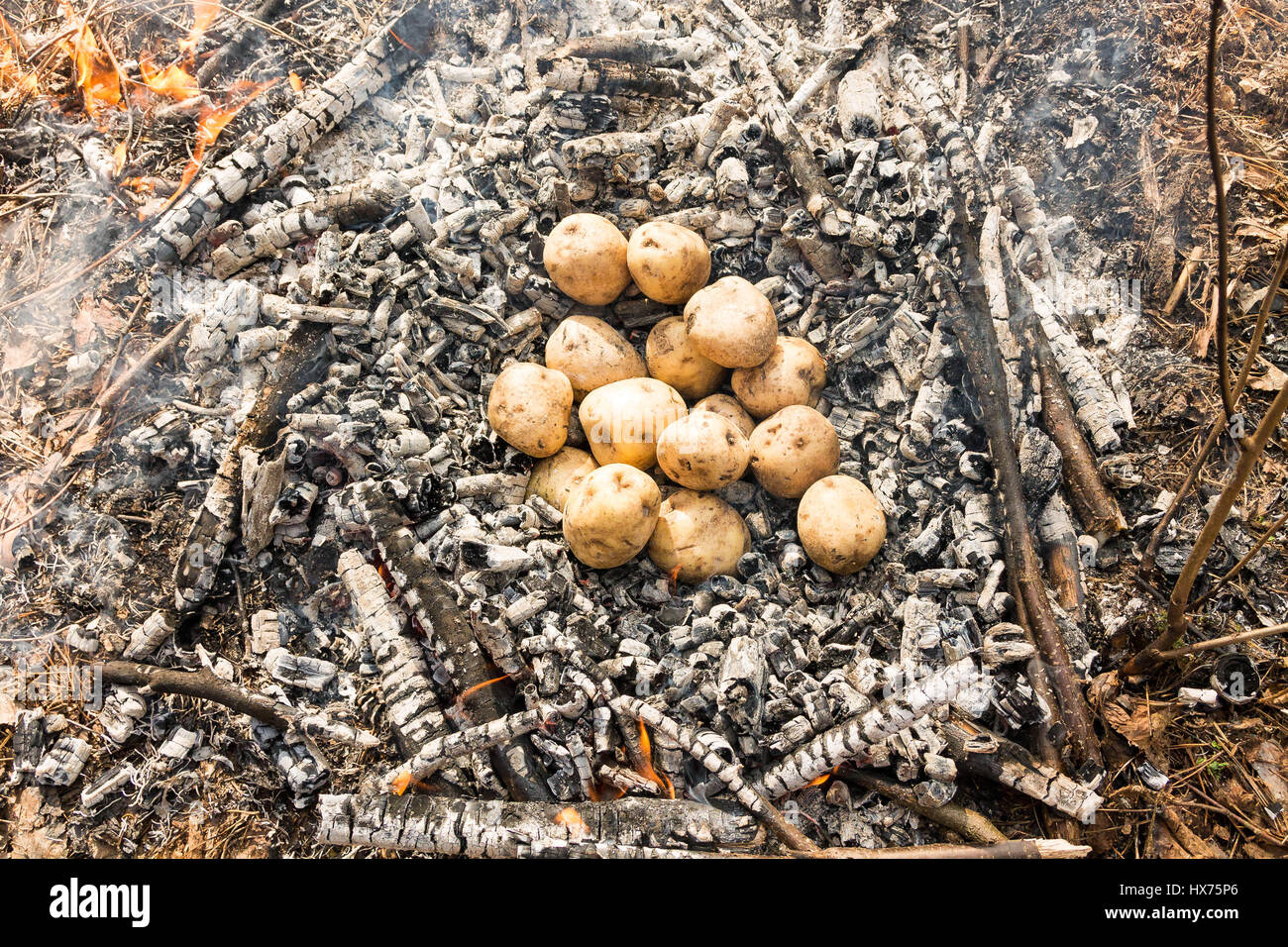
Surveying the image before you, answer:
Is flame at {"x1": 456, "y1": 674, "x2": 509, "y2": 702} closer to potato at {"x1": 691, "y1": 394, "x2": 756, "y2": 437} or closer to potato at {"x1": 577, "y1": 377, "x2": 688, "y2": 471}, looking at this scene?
potato at {"x1": 577, "y1": 377, "x2": 688, "y2": 471}

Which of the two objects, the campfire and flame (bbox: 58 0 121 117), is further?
flame (bbox: 58 0 121 117)

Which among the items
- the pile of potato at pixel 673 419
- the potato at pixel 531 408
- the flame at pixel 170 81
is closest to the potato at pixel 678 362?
the pile of potato at pixel 673 419

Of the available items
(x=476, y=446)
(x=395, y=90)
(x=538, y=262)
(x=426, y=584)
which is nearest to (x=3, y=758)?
(x=426, y=584)

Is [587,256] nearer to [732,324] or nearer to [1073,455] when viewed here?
[732,324]

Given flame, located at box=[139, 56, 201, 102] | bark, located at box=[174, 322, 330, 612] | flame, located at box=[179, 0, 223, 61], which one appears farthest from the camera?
flame, located at box=[179, 0, 223, 61]

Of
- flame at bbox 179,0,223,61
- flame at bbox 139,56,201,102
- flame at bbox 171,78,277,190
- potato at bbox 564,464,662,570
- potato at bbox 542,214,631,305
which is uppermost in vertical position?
flame at bbox 179,0,223,61

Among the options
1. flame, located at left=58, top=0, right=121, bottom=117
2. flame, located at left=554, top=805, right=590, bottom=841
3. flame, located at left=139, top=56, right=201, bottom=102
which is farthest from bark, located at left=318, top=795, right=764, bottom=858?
flame, located at left=58, top=0, right=121, bottom=117

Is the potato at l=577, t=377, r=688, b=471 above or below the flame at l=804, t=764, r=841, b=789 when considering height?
above
